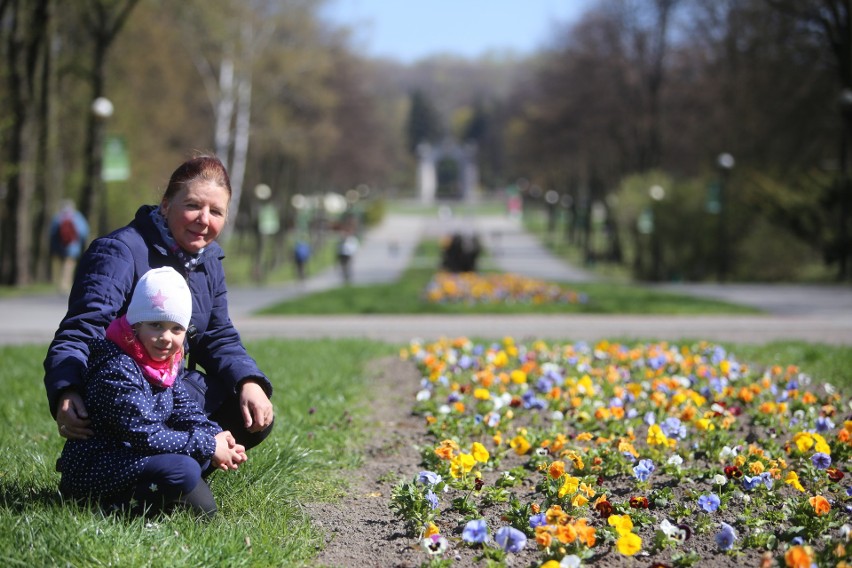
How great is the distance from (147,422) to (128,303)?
1.87 ft

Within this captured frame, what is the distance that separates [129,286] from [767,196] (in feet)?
85.3

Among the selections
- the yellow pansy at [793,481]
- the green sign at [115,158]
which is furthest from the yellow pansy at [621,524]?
the green sign at [115,158]

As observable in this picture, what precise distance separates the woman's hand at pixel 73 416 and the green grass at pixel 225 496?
0.96 feet

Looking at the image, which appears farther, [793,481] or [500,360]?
[500,360]

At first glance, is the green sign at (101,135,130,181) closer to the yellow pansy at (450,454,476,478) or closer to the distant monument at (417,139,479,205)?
the yellow pansy at (450,454,476,478)

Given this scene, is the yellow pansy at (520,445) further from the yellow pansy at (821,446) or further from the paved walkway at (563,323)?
the paved walkway at (563,323)

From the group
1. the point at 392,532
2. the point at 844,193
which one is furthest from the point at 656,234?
A: the point at 392,532

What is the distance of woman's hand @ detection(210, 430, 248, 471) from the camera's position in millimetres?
3604

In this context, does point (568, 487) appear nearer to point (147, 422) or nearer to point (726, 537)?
point (726, 537)

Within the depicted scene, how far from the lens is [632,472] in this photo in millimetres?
4473

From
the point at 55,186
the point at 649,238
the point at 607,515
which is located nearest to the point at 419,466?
the point at 607,515

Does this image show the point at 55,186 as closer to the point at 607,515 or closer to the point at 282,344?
the point at 282,344

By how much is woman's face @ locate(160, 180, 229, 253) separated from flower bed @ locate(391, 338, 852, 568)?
1.24 meters

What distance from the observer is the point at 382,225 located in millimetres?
89812
